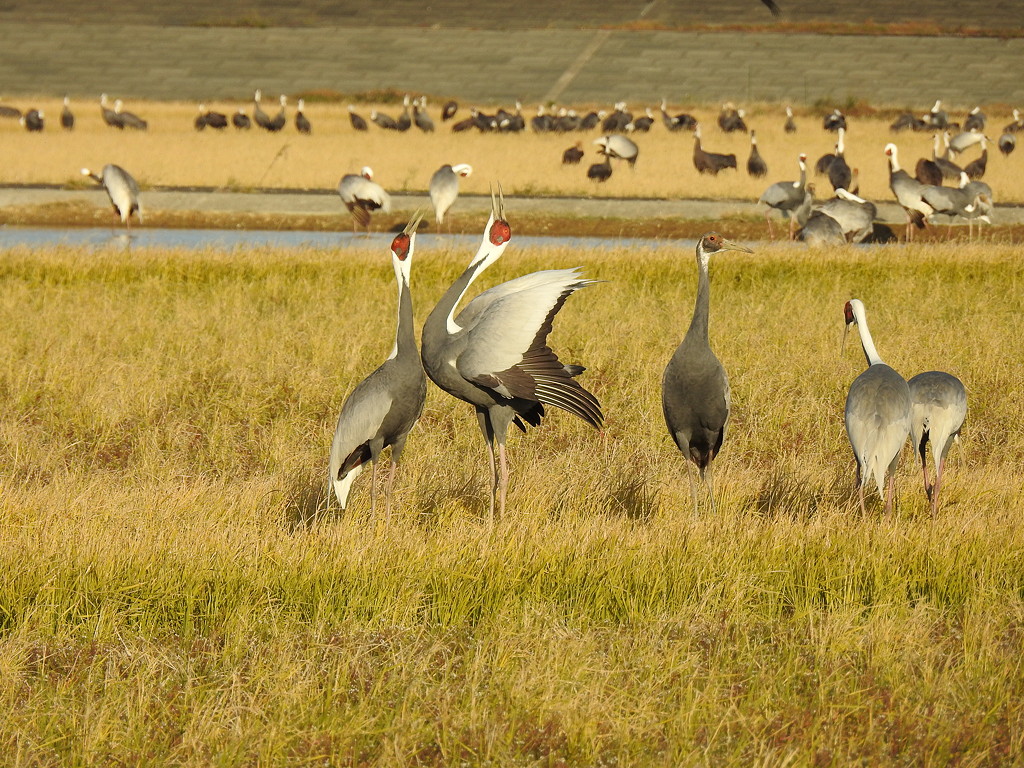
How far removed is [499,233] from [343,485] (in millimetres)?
1426

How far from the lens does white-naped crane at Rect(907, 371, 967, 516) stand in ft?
19.9

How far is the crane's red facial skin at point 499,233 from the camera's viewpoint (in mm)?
6027

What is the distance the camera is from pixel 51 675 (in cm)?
434

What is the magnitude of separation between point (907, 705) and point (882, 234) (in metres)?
17.4

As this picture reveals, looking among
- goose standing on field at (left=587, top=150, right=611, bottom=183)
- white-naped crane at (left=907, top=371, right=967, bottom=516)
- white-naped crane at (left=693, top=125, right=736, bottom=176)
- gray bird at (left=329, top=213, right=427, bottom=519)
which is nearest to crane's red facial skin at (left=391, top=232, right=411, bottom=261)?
gray bird at (left=329, top=213, right=427, bottom=519)

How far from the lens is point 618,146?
27.2m

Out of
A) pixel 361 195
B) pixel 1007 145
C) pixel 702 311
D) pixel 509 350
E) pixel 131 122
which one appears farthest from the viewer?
pixel 131 122

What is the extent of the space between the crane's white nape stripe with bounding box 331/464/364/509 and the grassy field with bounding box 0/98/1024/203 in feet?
59.5

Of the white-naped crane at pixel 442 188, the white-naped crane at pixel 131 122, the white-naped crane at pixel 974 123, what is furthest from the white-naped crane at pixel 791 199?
the white-naped crane at pixel 131 122

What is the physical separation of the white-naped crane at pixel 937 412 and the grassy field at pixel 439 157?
1759cm

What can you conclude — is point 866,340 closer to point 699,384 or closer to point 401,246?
point 699,384

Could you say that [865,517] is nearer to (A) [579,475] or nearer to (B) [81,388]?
(A) [579,475]

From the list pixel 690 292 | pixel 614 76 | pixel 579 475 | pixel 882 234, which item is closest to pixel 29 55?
pixel 614 76

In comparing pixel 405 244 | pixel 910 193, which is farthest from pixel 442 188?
pixel 405 244
